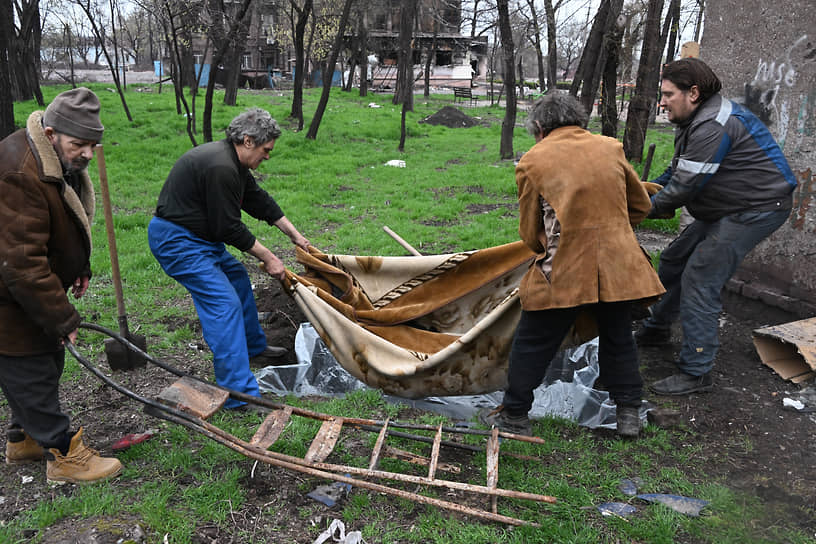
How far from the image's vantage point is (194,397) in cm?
313

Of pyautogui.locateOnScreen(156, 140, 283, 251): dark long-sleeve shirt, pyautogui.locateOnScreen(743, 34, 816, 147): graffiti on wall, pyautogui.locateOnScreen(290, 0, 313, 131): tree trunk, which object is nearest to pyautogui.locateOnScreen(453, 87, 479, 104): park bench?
pyautogui.locateOnScreen(290, 0, 313, 131): tree trunk

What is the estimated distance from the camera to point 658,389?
4.05 m

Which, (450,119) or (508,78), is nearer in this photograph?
(508,78)

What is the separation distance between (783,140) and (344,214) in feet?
18.2

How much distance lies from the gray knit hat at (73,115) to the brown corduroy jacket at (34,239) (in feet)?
0.27

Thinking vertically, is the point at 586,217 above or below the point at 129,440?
above

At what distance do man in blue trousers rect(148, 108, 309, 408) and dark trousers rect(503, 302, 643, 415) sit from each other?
1.62 metres

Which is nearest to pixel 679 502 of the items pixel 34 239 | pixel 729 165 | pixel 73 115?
pixel 729 165

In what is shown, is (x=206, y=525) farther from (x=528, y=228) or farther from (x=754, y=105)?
(x=754, y=105)

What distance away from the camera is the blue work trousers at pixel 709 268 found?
3830 mm

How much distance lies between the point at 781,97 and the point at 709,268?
6.82 ft

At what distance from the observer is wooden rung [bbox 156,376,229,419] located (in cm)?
304

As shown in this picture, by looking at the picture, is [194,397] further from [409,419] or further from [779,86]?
[779,86]

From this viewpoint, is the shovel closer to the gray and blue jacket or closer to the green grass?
the green grass
